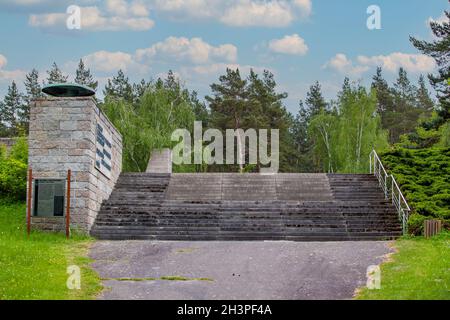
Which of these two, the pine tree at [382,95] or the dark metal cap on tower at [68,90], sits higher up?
the pine tree at [382,95]

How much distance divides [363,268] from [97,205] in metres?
8.47

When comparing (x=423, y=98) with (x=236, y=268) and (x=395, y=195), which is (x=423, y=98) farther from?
(x=236, y=268)

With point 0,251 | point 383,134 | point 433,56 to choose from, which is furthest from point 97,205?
point 383,134

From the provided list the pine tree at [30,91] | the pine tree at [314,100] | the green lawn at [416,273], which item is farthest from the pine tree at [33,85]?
the green lawn at [416,273]

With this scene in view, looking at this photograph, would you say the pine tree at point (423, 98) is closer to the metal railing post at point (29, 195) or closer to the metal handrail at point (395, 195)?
the metal handrail at point (395, 195)

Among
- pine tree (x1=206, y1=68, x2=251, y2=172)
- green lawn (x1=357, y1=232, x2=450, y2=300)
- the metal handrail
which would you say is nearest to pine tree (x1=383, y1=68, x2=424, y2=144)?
pine tree (x1=206, y1=68, x2=251, y2=172)

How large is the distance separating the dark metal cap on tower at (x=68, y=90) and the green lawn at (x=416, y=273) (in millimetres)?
9665

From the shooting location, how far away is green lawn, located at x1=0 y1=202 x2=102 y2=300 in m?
8.83

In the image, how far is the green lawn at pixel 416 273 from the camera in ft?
28.5

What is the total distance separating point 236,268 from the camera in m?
11.4

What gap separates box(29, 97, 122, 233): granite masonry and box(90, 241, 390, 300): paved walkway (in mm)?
1629

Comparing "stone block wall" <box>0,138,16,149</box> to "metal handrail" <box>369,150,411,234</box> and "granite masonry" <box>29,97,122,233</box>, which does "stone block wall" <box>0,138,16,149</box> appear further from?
"metal handrail" <box>369,150,411,234</box>

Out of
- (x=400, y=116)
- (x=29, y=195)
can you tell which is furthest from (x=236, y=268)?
(x=400, y=116)

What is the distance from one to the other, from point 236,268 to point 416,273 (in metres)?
3.44
